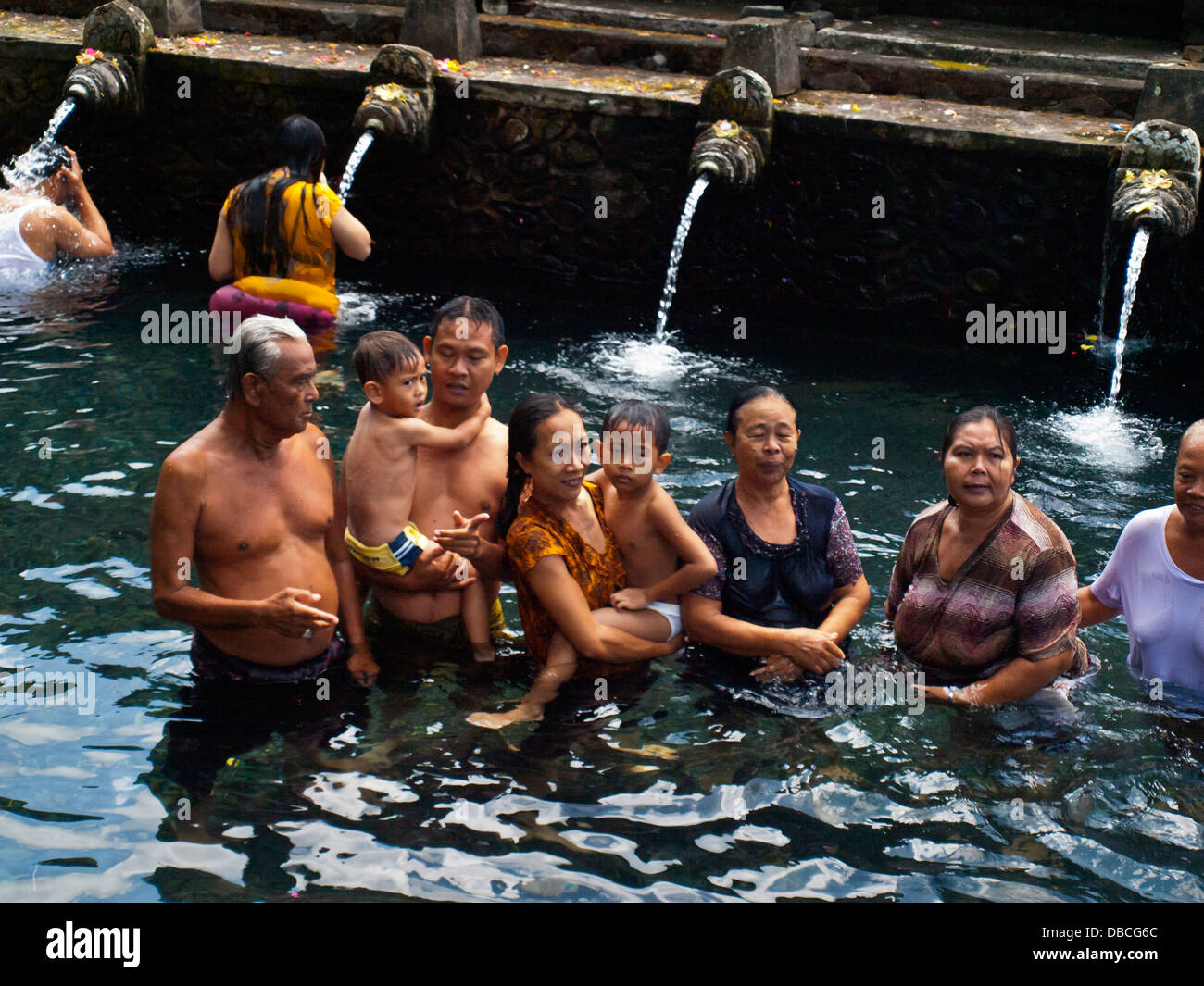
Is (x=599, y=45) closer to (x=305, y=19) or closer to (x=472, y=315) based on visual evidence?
(x=305, y=19)

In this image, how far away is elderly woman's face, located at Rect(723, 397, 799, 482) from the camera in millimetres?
4570

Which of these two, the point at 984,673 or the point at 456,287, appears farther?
the point at 456,287

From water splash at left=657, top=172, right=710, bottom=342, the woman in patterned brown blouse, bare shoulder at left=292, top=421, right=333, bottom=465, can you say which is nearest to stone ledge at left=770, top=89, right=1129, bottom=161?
water splash at left=657, top=172, right=710, bottom=342

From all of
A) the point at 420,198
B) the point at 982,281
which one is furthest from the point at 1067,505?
the point at 420,198

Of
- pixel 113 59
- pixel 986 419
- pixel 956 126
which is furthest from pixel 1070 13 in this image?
pixel 986 419

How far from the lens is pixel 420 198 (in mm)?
10992

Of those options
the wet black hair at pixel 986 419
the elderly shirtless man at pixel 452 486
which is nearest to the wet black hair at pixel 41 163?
the elderly shirtless man at pixel 452 486

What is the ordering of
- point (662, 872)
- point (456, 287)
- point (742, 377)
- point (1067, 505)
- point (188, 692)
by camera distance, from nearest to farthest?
point (662, 872)
point (188, 692)
point (1067, 505)
point (742, 377)
point (456, 287)

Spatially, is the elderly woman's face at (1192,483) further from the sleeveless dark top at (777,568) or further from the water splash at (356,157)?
the water splash at (356,157)

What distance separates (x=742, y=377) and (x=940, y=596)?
14.2 ft

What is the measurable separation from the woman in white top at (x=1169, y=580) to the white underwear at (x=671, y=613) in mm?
1664

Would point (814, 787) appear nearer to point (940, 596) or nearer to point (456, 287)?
point (940, 596)

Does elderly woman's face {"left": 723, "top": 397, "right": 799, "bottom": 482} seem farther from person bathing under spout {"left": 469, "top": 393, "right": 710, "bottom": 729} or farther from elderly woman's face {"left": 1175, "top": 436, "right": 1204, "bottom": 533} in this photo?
elderly woman's face {"left": 1175, "top": 436, "right": 1204, "bottom": 533}

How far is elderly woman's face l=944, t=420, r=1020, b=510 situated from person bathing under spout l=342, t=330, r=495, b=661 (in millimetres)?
1864
